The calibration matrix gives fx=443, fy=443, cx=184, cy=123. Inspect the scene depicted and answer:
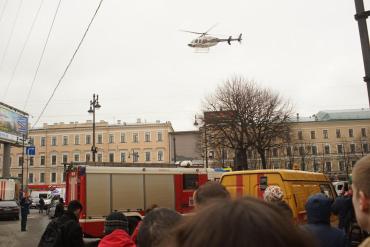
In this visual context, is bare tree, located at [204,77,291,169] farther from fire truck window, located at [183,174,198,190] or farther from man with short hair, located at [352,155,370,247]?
man with short hair, located at [352,155,370,247]

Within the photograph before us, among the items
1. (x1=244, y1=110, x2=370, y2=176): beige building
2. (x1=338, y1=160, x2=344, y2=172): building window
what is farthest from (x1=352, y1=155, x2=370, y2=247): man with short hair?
(x1=338, y1=160, x2=344, y2=172): building window

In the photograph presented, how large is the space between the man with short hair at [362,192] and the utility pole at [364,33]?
3574 mm

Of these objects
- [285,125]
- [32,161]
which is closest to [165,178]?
[285,125]

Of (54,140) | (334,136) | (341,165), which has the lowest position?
(341,165)

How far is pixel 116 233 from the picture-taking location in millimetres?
4238

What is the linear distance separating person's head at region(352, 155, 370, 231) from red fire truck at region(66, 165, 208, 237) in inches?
627

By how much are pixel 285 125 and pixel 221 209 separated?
41.3 m

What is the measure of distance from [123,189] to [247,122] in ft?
74.9

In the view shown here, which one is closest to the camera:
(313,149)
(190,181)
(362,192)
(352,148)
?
(362,192)

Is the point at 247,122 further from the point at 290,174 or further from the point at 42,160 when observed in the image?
the point at 42,160

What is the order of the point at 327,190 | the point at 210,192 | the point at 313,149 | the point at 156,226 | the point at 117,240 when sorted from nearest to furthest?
the point at 156,226
the point at 117,240
the point at 210,192
the point at 327,190
the point at 313,149

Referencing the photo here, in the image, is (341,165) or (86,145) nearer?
(341,165)

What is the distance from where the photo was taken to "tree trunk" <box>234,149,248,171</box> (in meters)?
40.6

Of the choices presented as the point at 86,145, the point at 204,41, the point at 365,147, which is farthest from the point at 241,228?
the point at 86,145
